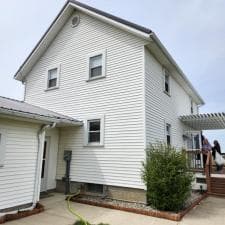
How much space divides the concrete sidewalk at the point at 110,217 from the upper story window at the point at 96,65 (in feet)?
18.5

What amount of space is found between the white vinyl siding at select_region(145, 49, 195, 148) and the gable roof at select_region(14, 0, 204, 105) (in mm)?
625

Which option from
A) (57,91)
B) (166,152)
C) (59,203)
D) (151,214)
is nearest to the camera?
(151,214)

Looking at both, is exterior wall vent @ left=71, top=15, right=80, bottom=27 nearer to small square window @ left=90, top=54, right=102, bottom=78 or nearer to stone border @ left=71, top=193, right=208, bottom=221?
small square window @ left=90, top=54, right=102, bottom=78

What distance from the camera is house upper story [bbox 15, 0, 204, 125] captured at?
8750 millimetres

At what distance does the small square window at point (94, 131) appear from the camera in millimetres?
9305

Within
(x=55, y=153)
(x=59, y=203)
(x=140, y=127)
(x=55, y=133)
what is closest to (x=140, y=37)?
(x=140, y=127)

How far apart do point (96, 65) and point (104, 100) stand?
6.47 feet

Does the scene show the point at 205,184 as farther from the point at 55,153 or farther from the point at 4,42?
the point at 4,42

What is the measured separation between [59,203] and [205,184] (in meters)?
6.94

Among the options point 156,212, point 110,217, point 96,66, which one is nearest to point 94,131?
point 96,66

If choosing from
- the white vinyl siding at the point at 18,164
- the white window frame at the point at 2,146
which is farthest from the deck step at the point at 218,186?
the white window frame at the point at 2,146

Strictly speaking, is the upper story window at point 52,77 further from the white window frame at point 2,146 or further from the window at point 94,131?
the white window frame at point 2,146

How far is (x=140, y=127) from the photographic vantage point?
809 centimetres

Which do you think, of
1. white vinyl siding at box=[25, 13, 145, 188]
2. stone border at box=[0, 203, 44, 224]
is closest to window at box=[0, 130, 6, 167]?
stone border at box=[0, 203, 44, 224]
